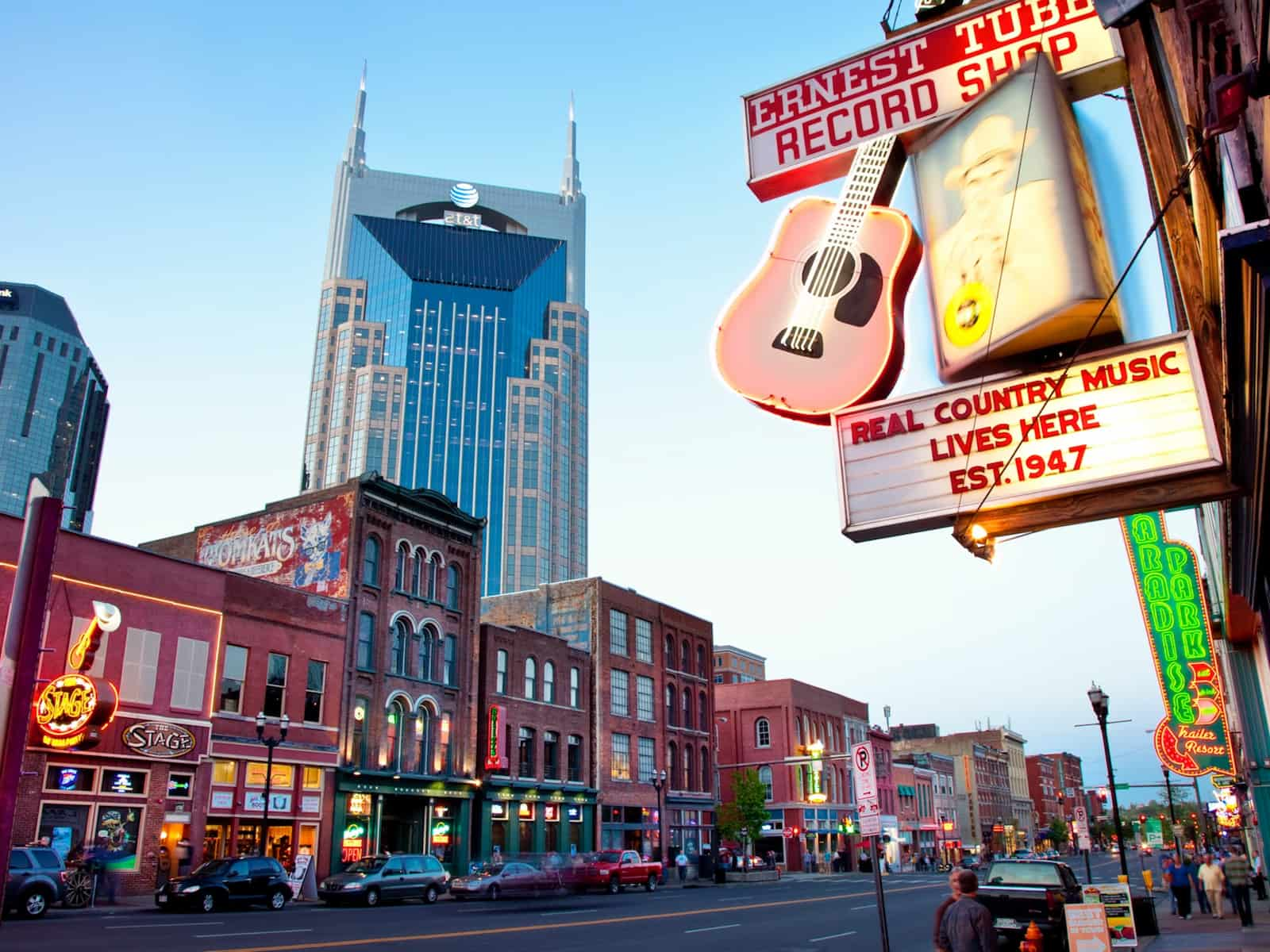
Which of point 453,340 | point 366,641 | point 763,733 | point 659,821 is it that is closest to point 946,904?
point 366,641

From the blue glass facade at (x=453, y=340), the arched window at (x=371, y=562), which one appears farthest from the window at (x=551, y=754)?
the blue glass facade at (x=453, y=340)

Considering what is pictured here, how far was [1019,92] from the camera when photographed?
833cm

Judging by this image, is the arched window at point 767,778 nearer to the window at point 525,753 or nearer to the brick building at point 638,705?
the brick building at point 638,705

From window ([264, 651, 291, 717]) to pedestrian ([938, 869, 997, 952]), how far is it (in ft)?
104

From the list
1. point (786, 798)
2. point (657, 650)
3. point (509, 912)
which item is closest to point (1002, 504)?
point (509, 912)

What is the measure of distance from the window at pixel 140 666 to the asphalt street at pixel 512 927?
8159 mm

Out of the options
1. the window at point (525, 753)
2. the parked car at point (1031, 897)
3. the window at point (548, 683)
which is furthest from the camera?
the window at point (548, 683)

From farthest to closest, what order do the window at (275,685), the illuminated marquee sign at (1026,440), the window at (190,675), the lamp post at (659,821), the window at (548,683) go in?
the lamp post at (659,821) < the window at (548,683) < the window at (275,685) < the window at (190,675) < the illuminated marquee sign at (1026,440)

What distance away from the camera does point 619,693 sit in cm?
5762

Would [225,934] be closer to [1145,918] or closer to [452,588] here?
[1145,918]

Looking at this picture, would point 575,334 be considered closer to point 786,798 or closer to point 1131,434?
point 786,798

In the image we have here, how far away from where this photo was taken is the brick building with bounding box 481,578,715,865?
183 feet

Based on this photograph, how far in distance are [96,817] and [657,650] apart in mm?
36474

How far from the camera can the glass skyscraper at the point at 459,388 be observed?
17000cm
